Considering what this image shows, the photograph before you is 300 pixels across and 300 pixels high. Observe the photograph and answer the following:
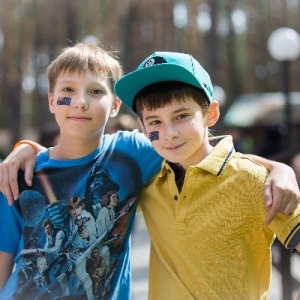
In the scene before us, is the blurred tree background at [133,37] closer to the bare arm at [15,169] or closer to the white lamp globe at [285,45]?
the white lamp globe at [285,45]

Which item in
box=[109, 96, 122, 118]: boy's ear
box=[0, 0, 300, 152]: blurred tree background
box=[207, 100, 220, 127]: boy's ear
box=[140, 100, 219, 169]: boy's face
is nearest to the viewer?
box=[140, 100, 219, 169]: boy's face

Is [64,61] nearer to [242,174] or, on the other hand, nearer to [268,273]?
[242,174]

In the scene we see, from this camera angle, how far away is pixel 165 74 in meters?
2.10

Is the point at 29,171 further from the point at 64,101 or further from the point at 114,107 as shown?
the point at 114,107

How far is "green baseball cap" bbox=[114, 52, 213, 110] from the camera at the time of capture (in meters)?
2.07

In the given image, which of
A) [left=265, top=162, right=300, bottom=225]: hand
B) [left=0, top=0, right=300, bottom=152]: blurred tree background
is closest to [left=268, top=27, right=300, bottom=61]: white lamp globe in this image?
[left=0, top=0, right=300, bottom=152]: blurred tree background

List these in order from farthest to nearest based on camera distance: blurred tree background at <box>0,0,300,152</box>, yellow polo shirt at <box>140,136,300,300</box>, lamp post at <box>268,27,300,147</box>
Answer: blurred tree background at <box>0,0,300,152</box> → lamp post at <box>268,27,300,147</box> → yellow polo shirt at <box>140,136,300,300</box>

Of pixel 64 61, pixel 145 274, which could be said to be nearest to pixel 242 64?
pixel 145 274

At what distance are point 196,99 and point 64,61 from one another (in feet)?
1.87

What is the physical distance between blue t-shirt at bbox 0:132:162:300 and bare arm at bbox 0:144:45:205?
0.03 metres

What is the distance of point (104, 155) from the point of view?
232 cm

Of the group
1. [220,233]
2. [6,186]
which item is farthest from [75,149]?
[220,233]

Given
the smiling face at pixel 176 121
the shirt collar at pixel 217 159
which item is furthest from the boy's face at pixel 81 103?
the shirt collar at pixel 217 159

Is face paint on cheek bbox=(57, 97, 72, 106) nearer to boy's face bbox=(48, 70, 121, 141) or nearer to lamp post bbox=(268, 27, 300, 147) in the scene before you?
boy's face bbox=(48, 70, 121, 141)
